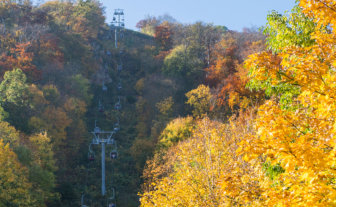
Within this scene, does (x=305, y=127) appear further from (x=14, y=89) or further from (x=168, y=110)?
(x=168, y=110)

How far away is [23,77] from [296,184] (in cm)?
2723

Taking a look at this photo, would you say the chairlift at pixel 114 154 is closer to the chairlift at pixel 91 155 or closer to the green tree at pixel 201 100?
the chairlift at pixel 91 155

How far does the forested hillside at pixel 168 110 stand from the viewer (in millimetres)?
5617

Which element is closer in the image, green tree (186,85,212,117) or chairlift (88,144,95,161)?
chairlift (88,144,95,161)

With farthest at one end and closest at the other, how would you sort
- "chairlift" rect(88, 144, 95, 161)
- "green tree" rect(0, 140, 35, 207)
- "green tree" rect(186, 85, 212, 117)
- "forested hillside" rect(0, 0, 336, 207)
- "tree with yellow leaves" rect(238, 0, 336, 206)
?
"green tree" rect(186, 85, 212, 117)
"chairlift" rect(88, 144, 95, 161)
"green tree" rect(0, 140, 35, 207)
"forested hillside" rect(0, 0, 336, 207)
"tree with yellow leaves" rect(238, 0, 336, 206)

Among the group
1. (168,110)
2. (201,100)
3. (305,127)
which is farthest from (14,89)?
(305,127)

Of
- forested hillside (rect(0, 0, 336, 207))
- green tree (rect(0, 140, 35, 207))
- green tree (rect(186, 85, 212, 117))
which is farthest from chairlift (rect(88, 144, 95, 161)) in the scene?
green tree (rect(0, 140, 35, 207))

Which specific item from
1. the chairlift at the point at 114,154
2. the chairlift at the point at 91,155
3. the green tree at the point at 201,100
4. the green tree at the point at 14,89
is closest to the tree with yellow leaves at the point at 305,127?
the green tree at the point at 14,89

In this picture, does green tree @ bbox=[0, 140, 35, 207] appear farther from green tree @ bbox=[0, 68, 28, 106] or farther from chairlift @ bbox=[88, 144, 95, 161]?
chairlift @ bbox=[88, 144, 95, 161]

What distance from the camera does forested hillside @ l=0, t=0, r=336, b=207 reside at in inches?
221

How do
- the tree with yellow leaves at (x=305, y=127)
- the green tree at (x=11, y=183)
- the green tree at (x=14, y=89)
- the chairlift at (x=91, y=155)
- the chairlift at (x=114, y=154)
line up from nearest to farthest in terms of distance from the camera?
the tree with yellow leaves at (x=305, y=127) → the green tree at (x=11, y=183) → the green tree at (x=14, y=89) → the chairlift at (x=91, y=155) → the chairlift at (x=114, y=154)

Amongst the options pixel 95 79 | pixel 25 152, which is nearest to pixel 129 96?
pixel 95 79

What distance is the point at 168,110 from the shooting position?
39.3 m

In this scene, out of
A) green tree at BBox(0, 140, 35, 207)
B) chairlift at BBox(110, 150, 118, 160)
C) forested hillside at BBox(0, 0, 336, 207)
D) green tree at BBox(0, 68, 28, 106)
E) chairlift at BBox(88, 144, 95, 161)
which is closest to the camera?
forested hillside at BBox(0, 0, 336, 207)
